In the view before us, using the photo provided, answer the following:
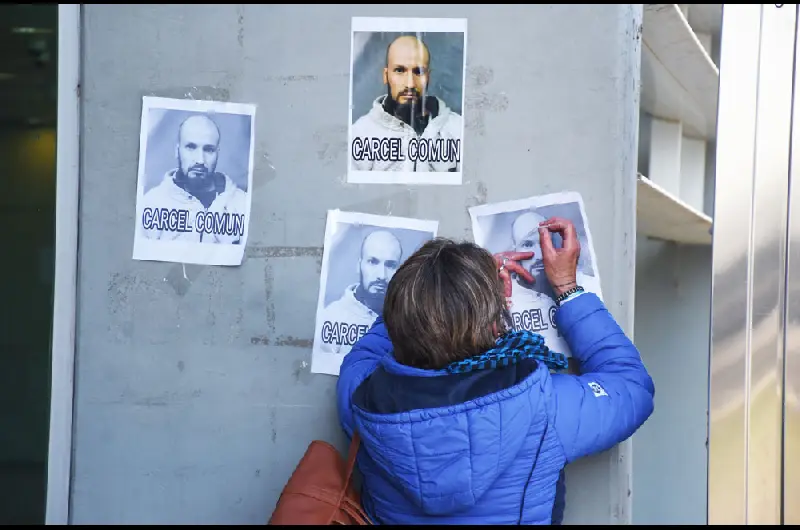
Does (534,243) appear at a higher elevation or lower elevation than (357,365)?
higher

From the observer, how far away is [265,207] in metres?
2.16

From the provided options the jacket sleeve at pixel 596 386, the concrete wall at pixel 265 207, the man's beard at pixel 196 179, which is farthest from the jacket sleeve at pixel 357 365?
the man's beard at pixel 196 179

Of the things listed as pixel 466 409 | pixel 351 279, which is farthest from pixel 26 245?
pixel 466 409

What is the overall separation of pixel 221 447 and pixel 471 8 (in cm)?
139

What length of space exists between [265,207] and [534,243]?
75 cm

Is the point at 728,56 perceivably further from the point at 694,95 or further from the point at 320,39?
the point at 694,95

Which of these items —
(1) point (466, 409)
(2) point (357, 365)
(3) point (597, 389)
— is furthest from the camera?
(2) point (357, 365)

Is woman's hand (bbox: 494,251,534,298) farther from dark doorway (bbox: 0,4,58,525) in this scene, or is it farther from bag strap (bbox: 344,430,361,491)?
dark doorway (bbox: 0,4,58,525)

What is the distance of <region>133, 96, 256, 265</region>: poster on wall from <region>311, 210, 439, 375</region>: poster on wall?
272mm

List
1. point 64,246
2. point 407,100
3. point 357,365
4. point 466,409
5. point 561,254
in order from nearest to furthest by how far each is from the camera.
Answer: point 466,409
point 357,365
point 561,254
point 407,100
point 64,246

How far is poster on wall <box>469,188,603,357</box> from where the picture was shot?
6.63 feet

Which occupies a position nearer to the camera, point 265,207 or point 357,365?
point 357,365

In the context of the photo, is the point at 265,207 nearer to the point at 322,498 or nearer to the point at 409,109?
the point at 409,109

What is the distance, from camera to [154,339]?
2197 millimetres
